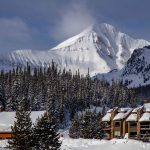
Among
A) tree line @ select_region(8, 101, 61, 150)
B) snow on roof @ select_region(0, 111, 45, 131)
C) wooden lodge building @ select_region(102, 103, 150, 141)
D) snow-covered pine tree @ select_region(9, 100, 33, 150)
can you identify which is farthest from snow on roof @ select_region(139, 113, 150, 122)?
snow-covered pine tree @ select_region(9, 100, 33, 150)

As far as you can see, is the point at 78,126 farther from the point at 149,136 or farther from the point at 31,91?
the point at 31,91

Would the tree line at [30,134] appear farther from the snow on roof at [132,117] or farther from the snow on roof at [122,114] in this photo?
the snow on roof at [122,114]

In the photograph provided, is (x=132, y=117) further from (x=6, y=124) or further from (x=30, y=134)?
(x=30, y=134)

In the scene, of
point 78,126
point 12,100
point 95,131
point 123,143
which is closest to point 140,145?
point 123,143

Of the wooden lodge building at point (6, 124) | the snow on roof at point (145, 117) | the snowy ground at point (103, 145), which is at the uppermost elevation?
the snow on roof at point (145, 117)

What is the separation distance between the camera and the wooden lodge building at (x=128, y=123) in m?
117

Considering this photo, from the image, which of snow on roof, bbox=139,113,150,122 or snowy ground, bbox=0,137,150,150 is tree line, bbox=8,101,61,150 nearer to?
snowy ground, bbox=0,137,150,150

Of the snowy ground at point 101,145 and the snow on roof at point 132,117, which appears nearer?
the snowy ground at point 101,145

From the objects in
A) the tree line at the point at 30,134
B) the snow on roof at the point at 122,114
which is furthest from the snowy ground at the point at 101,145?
the snow on roof at the point at 122,114

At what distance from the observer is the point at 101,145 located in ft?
270

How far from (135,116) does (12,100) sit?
66382 mm

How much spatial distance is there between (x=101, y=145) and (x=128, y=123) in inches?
1568

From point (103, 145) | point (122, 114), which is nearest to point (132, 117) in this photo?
point (122, 114)

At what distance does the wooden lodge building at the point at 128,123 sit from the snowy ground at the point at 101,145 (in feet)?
108
